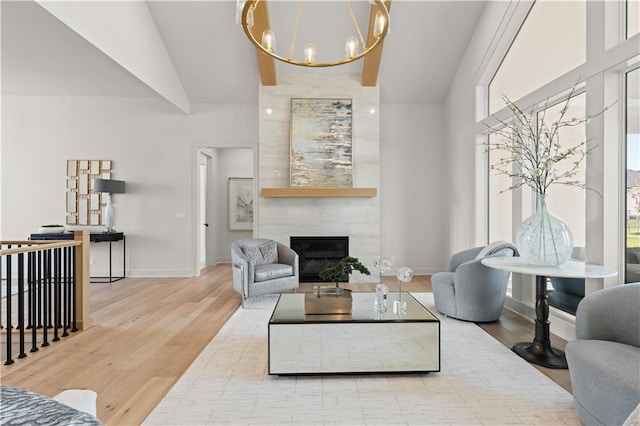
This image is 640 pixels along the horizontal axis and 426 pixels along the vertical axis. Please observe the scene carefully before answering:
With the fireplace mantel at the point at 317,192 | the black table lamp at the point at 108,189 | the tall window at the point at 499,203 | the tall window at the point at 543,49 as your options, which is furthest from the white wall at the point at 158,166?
the tall window at the point at 543,49

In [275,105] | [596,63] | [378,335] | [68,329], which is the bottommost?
[68,329]

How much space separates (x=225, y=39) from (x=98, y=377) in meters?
4.63

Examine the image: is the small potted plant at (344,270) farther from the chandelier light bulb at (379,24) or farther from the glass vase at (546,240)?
the chandelier light bulb at (379,24)

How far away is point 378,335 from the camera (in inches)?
102

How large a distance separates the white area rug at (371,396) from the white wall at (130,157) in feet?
13.5

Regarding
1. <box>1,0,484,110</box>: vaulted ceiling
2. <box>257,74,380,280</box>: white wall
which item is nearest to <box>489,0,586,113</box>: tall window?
<box>1,0,484,110</box>: vaulted ceiling

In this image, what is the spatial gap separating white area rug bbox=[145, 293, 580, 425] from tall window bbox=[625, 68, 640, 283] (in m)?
1.13

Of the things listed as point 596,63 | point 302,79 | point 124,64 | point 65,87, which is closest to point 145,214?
point 65,87

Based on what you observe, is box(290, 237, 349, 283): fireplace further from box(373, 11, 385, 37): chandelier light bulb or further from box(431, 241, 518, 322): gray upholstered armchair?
box(373, 11, 385, 37): chandelier light bulb

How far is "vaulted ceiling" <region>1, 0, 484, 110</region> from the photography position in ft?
15.8

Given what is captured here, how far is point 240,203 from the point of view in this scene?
8.30 metres

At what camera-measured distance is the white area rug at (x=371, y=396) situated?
2053mm

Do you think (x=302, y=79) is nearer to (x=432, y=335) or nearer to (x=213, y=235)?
(x=213, y=235)

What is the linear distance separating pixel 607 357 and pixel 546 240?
1.18m
